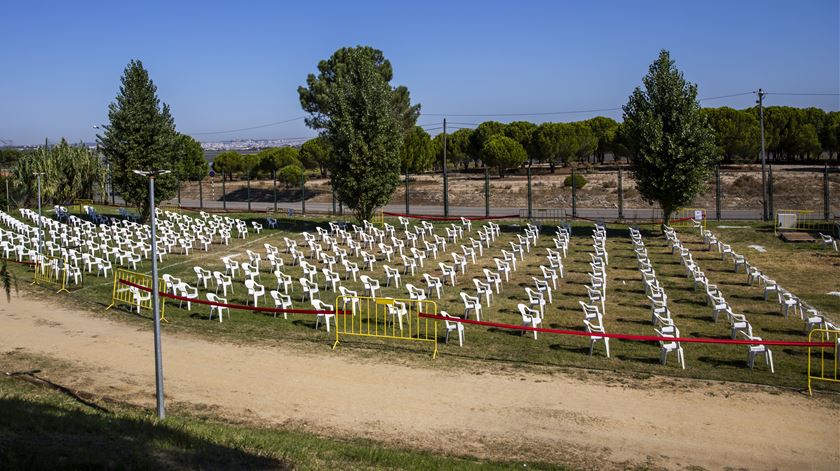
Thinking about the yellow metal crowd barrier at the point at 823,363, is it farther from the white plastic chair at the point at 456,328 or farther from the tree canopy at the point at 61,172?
the tree canopy at the point at 61,172

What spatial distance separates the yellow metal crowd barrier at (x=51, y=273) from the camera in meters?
22.6

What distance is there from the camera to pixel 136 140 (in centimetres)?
3744

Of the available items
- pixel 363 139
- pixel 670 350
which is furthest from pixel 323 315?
pixel 363 139

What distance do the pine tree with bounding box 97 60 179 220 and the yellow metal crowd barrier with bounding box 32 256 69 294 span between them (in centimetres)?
1265

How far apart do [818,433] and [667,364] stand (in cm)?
358

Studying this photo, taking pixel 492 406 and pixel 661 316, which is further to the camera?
pixel 661 316

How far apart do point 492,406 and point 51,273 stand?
639 inches

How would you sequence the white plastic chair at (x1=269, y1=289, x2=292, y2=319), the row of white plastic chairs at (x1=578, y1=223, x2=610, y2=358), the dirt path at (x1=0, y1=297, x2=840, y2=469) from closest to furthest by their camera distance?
the dirt path at (x1=0, y1=297, x2=840, y2=469) < the row of white plastic chairs at (x1=578, y1=223, x2=610, y2=358) < the white plastic chair at (x1=269, y1=289, x2=292, y2=319)

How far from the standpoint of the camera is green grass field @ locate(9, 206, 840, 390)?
47.4ft

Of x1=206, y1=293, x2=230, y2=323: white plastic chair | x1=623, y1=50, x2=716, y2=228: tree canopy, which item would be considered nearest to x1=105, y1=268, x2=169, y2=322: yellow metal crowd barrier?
x1=206, y1=293, x2=230, y2=323: white plastic chair

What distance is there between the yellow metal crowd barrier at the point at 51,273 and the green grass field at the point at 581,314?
63 centimetres

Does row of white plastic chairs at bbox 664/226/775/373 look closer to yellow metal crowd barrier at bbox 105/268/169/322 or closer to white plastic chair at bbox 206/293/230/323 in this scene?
white plastic chair at bbox 206/293/230/323

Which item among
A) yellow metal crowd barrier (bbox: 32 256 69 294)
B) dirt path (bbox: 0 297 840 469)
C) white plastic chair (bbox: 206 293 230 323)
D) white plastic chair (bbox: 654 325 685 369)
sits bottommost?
dirt path (bbox: 0 297 840 469)

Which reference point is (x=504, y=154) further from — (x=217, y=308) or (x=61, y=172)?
(x=217, y=308)
